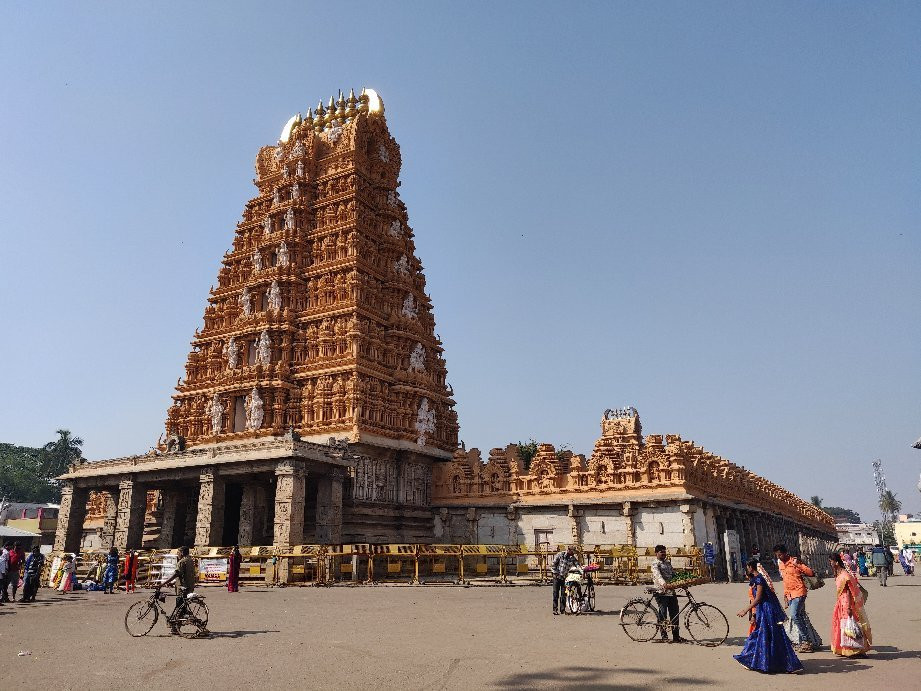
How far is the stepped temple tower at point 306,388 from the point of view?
32875 millimetres

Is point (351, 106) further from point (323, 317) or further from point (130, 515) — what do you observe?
point (130, 515)

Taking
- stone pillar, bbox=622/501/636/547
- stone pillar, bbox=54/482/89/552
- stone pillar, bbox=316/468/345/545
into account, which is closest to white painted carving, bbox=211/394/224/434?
stone pillar, bbox=54/482/89/552

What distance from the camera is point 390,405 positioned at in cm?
3809

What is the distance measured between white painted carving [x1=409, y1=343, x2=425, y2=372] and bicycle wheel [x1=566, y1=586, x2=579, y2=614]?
2434 centimetres

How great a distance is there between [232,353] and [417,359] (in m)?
11.2

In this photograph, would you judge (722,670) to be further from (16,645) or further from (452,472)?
(452,472)

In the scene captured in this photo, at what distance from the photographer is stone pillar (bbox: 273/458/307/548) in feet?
95.4

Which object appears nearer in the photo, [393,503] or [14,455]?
[393,503]

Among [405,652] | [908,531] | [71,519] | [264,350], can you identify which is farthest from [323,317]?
[908,531]

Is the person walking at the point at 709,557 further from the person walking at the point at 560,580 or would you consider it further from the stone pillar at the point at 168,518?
the stone pillar at the point at 168,518

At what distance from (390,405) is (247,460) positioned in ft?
30.9

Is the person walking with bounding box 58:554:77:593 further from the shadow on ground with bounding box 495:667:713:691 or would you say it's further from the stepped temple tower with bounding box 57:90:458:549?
the shadow on ground with bounding box 495:667:713:691

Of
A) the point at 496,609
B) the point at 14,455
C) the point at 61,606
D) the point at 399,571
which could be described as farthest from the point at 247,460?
the point at 14,455

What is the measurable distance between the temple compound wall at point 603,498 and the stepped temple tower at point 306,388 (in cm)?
245
